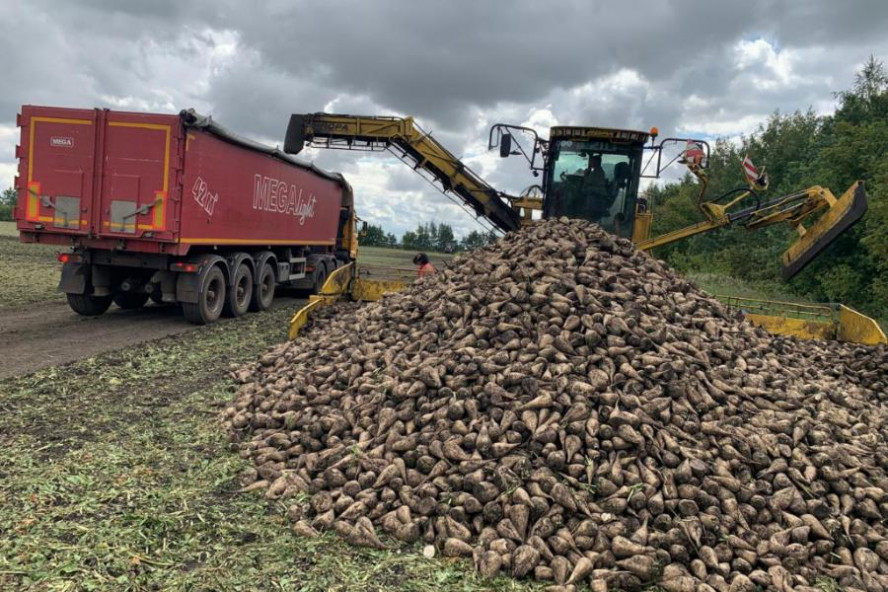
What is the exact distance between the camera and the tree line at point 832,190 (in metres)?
18.3

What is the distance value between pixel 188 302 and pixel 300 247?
5.17 meters

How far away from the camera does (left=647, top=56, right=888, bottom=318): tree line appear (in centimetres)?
1835

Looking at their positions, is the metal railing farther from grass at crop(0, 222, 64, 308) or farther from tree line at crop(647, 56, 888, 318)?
grass at crop(0, 222, 64, 308)

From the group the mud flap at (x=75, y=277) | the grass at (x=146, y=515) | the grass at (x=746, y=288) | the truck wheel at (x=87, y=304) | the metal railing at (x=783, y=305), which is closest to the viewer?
the grass at (x=146, y=515)

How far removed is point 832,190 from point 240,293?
2111cm

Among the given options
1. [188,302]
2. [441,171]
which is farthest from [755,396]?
[441,171]

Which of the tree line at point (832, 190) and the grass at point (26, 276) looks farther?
the tree line at point (832, 190)

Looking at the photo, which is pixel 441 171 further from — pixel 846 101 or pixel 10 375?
pixel 846 101

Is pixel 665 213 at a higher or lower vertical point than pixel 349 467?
higher

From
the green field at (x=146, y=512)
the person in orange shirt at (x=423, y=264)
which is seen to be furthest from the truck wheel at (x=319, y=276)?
the green field at (x=146, y=512)

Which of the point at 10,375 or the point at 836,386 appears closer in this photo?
the point at 836,386

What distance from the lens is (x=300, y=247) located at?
591 inches

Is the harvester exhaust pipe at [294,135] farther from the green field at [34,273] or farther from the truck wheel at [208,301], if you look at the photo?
the truck wheel at [208,301]

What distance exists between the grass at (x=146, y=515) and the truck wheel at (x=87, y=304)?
4.91 metres
